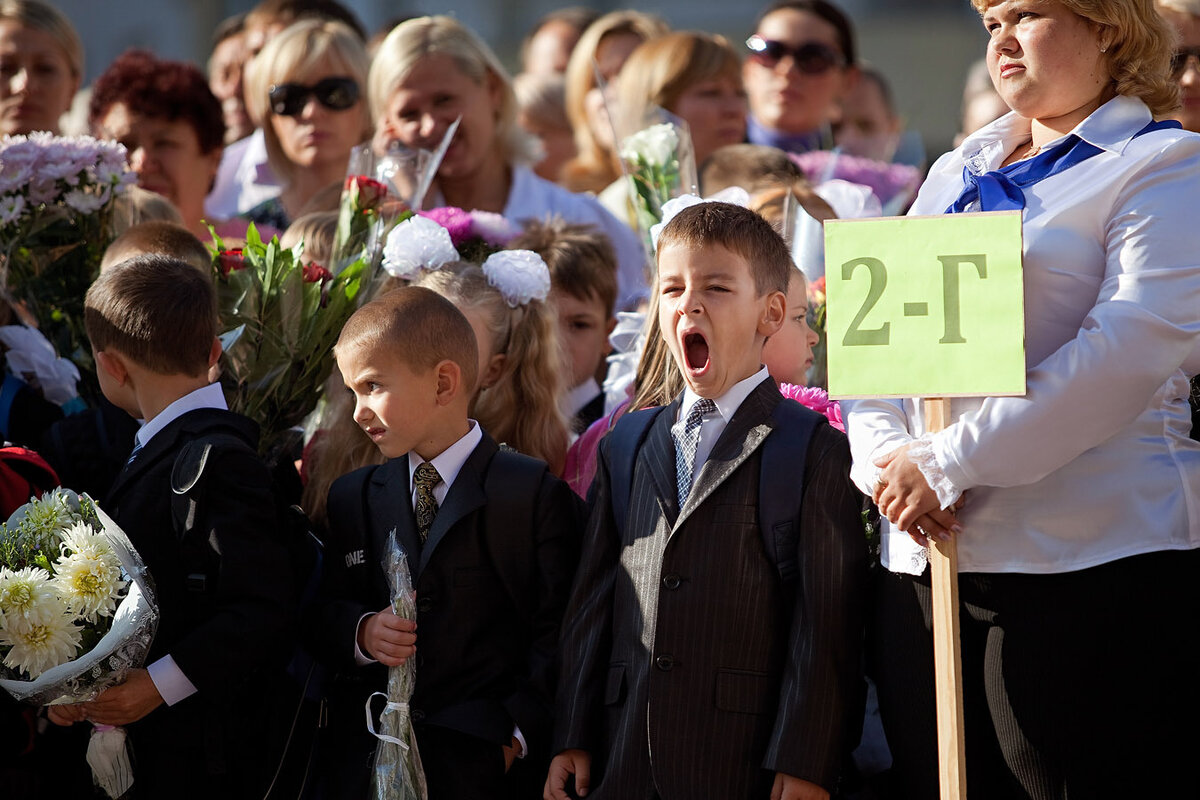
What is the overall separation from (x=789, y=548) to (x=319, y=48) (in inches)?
142

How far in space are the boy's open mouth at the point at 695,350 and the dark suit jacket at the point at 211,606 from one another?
3.34 feet

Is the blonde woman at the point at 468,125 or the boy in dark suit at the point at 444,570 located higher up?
the blonde woman at the point at 468,125

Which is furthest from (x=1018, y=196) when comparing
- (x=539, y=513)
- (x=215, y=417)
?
(x=215, y=417)

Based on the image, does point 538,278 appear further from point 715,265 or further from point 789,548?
point 789,548

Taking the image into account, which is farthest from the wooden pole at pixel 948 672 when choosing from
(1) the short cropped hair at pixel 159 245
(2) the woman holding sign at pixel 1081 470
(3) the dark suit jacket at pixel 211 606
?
(1) the short cropped hair at pixel 159 245

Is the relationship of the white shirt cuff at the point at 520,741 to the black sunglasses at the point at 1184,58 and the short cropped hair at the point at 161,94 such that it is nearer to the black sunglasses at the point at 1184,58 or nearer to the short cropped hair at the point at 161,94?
the black sunglasses at the point at 1184,58

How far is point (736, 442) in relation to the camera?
2.96m

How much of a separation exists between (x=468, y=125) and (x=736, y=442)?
2.72 m

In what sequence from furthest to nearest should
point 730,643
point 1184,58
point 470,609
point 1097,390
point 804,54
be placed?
point 804,54 → point 1184,58 → point 470,609 → point 730,643 → point 1097,390

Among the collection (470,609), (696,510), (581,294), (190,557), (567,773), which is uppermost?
(581,294)

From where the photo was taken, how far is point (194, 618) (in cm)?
321

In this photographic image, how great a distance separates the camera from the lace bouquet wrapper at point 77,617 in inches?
114

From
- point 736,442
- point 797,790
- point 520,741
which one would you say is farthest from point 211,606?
point 797,790

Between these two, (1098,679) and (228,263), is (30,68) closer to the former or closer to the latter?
(228,263)
